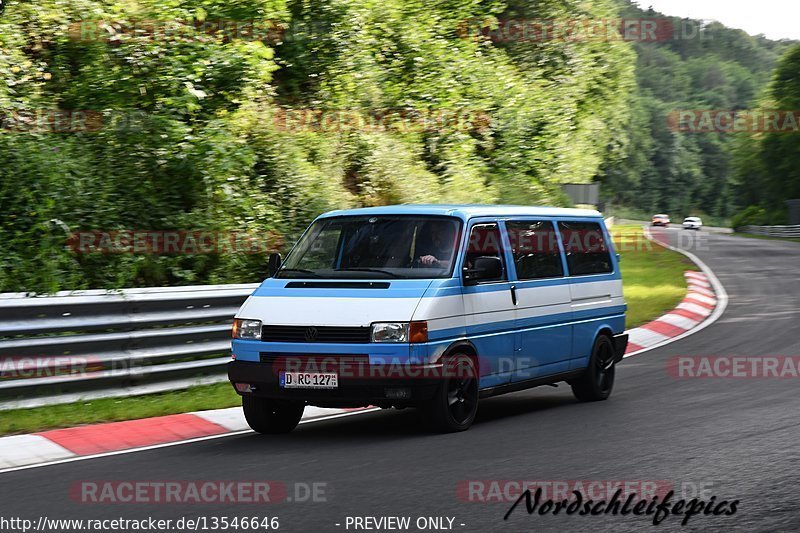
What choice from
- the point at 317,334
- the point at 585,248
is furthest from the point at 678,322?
the point at 317,334

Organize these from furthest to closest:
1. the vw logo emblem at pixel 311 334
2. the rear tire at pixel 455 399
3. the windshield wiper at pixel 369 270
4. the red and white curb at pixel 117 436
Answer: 1. the windshield wiper at pixel 369 270
2. the rear tire at pixel 455 399
3. the vw logo emblem at pixel 311 334
4. the red and white curb at pixel 117 436

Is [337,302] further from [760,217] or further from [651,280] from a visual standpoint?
[760,217]

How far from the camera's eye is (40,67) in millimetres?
15172

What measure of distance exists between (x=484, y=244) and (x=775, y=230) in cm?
6768

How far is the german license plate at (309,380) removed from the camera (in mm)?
8742

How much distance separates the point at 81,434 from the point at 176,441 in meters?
0.82

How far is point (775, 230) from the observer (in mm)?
73125

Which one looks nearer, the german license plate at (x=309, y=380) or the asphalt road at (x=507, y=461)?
the asphalt road at (x=507, y=461)

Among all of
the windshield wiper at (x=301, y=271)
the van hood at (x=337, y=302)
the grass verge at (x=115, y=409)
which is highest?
the windshield wiper at (x=301, y=271)

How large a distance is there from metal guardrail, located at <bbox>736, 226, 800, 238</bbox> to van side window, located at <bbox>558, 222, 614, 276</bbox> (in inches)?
2295

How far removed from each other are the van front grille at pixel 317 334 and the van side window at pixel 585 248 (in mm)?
3400

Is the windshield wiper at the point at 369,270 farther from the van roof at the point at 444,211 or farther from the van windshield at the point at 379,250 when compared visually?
the van roof at the point at 444,211

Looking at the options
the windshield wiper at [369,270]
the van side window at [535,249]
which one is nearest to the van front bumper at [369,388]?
the windshield wiper at [369,270]

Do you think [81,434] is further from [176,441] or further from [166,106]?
[166,106]
